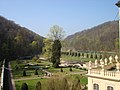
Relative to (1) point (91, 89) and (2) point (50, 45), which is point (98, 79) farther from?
(2) point (50, 45)

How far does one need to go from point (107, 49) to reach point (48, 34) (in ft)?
215

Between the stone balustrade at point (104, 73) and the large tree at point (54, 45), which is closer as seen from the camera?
the stone balustrade at point (104, 73)

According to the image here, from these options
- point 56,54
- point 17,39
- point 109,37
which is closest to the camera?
point 56,54

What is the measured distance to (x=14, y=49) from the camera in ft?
283

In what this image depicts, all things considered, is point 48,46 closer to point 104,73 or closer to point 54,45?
point 54,45

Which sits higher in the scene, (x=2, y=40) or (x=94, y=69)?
(x=2, y=40)

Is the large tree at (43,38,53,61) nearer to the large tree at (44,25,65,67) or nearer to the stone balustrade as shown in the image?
the large tree at (44,25,65,67)

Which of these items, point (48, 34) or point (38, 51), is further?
point (38, 51)

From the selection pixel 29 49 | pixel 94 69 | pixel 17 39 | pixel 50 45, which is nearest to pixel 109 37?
pixel 29 49

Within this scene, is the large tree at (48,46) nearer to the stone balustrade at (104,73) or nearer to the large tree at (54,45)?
the large tree at (54,45)

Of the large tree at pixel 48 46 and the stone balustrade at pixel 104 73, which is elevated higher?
the large tree at pixel 48 46

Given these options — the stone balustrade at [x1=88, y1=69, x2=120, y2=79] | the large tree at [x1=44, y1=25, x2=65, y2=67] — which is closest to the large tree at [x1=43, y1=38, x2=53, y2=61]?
the large tree at [x1=44, y1=25, x2=65, y2=67]

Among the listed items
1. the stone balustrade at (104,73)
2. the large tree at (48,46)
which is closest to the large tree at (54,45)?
the large tree at (48,46)

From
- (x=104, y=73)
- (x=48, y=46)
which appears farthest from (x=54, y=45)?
(x=104, y=73)
